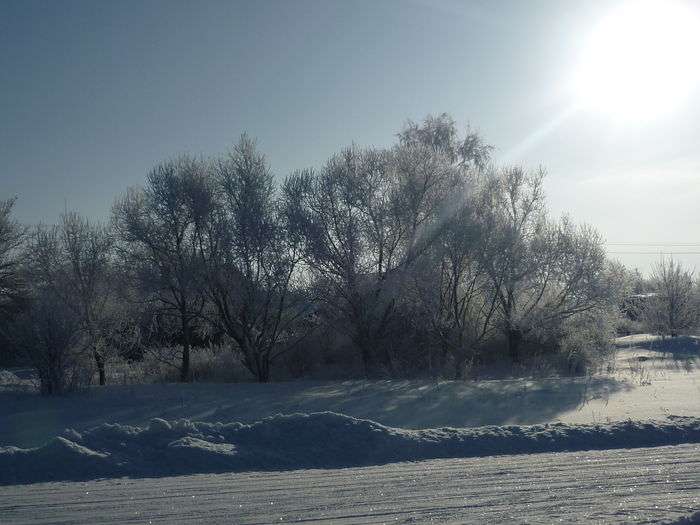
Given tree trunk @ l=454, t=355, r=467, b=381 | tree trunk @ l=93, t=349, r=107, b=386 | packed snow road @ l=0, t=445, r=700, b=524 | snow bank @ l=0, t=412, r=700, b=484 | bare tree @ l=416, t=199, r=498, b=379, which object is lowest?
packed snow road @ l=0, t=445, r=700, b=524

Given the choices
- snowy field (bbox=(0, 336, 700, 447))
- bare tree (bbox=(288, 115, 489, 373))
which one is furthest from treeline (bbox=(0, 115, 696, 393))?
snowy field (bbox=(0, 336, 700, 447))

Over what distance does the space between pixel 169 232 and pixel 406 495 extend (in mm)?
16678

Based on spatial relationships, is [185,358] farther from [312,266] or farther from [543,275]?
[543,275]

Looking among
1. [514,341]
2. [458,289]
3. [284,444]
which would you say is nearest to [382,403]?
[284,444]

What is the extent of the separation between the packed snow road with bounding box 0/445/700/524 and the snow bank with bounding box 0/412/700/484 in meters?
0.55

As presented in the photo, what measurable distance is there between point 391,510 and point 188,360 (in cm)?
1833

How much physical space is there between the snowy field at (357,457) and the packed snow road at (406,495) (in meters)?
0.02

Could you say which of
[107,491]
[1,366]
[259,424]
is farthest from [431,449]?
[1,366]

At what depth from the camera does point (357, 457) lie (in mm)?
10172

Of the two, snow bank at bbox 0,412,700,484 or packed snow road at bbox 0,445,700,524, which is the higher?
snow bank at bbox 0,412,700,484

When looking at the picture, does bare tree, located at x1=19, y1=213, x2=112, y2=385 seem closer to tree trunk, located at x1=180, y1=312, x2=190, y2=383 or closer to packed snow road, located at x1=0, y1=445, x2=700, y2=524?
tree trunk, located at x1=180, y1=312, x2=190, y2=383

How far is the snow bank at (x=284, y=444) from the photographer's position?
9508mm

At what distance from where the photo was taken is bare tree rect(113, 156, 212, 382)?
22594mm

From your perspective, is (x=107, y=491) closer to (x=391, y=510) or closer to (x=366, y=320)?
(x=391, y=510)
